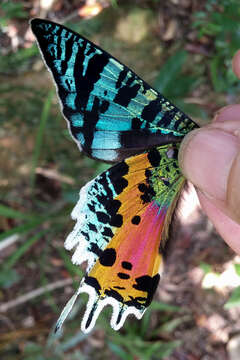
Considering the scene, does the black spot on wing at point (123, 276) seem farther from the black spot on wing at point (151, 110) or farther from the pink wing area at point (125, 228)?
the black spot on wing at point (151, 110)

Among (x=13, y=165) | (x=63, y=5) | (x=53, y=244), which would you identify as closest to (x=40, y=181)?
(x=13, y=165)

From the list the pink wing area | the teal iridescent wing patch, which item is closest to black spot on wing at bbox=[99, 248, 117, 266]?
the pink wing area

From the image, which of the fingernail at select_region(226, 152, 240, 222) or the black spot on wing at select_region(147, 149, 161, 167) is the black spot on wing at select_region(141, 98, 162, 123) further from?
the fingernail at select_region(226, 152, 240, 222)

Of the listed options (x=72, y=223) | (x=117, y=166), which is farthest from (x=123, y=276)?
(x=72, y=223)

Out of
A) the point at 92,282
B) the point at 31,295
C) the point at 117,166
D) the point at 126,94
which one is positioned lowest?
the point at 31,295

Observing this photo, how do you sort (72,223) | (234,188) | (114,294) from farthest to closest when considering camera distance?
(72,223)
(114,294)
(234,188)

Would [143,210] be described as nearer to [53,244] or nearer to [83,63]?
[83,63]

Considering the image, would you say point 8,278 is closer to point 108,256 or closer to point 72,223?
point 72,223
